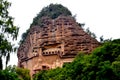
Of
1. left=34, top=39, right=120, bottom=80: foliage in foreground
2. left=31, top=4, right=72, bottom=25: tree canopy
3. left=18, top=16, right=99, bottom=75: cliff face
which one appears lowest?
left=34, top=39, right=120, bottom=80: foliage in foreground

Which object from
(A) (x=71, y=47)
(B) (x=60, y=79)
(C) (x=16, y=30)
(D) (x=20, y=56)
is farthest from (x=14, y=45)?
(D) (x=20, y=56)

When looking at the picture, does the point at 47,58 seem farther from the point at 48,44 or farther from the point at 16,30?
the point at 16,30

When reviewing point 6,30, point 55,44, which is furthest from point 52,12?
point 6,30

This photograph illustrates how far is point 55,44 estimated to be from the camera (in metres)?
46.2

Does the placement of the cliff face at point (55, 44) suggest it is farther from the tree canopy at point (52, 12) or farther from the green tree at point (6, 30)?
the green tree at point (6, 30)

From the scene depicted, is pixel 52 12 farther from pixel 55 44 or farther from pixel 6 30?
pixel 6 30

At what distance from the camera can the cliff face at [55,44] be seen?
44906mm

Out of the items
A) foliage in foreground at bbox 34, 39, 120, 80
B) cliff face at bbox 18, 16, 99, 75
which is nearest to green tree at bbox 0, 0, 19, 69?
foliage in foreground at bbox 34, 39, 120, 80

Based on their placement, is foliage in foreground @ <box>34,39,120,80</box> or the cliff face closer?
foliage in foreground @ <box>34,39,120,80</box>

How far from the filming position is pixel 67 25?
4684cm

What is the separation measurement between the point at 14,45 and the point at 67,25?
2543cm

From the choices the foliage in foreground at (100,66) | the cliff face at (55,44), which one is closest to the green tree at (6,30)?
the foliage in foreground at (100,66)

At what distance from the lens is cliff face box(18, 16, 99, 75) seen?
147ft

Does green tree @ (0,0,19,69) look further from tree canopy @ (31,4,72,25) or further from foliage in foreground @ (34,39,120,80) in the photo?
tree canopy @ (31,4,72,25)
